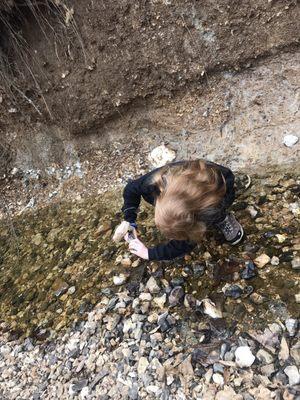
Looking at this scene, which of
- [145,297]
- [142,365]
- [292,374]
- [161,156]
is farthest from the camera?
[161,156]

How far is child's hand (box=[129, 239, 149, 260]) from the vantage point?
2885 millimetres

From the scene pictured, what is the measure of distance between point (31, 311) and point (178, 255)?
1.32 meters

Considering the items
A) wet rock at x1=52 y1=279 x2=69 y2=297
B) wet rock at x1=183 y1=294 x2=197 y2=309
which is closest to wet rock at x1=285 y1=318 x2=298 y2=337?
wet rock at x1=183 y1=294 x2=197 y2=309

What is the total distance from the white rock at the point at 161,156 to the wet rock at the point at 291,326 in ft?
5.91

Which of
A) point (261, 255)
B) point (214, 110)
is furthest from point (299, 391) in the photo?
point (214, 110)

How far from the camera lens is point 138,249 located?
2924 millimetres

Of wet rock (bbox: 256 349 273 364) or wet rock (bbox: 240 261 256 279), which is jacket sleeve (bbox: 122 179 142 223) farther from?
wet rock (bbox: 256 349 273 364)

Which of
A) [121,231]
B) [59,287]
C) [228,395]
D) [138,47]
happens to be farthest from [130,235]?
[138,47]

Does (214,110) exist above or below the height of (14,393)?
above

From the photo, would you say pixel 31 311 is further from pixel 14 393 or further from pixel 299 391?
pixel 299 391

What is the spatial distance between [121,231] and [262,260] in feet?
3.63

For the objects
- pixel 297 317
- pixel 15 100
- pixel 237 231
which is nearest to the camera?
pixel 297 317

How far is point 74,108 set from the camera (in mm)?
3738

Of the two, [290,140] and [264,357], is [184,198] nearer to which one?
[264,357]
